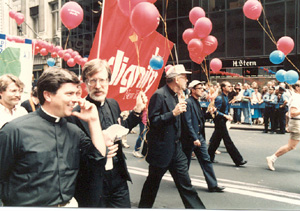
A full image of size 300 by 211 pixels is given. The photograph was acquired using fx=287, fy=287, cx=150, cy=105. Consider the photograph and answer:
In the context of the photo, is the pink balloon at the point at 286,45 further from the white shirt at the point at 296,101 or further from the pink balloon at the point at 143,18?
the pink balloon at the point at 143,18

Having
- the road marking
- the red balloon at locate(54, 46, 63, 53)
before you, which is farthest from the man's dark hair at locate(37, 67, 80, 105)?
the road marking

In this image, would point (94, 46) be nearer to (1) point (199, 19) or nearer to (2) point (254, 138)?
(1) point (199, 19)

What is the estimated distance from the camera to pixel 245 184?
457 cm

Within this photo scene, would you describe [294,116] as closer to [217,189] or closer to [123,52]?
[217,189]

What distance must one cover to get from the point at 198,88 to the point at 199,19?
1302 mm

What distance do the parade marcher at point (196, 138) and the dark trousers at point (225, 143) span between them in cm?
122

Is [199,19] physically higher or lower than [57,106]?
higher

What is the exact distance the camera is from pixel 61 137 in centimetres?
177

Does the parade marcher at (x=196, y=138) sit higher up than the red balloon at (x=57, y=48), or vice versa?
the red balloon at (x=57, y=48)

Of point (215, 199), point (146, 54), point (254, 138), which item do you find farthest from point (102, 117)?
point (254, 138)

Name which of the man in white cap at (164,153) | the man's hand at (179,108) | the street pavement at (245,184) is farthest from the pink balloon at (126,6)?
the street pavement at (245,184)

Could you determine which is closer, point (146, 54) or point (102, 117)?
point (102, 117)

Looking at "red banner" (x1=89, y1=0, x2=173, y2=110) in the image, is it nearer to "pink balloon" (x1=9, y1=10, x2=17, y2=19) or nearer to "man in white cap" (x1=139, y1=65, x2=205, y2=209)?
"man in white cap" (x1=139, y1=65, x2=205, y2=209)

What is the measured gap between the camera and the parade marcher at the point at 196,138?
13.4 feet
